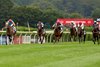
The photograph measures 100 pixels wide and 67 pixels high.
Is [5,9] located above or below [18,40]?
above

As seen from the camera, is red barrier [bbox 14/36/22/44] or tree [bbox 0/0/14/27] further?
tree [bbox 0/0/14/27]

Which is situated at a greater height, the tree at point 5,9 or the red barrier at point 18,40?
the tree at point 5,9

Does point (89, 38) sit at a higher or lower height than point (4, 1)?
lower

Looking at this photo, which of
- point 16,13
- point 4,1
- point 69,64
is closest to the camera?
point 69,64

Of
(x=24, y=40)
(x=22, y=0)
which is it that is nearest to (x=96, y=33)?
(x=24, y=40)

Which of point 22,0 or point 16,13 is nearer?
point 16,13

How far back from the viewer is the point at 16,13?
102 metres

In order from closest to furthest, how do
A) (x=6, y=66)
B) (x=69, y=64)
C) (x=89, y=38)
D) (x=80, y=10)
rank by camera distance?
(x=6, y=66), (x=69, y=64), (x=89, y=38), (x=80, y=10)

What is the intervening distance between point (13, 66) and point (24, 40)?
2962 cm

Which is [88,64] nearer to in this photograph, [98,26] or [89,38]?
[98,26]

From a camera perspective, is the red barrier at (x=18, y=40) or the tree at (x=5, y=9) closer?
the red barrier at (x=18, y=40)

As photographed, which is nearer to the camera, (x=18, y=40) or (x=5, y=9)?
(x=18, y=40)

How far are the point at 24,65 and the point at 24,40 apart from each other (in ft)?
96.1

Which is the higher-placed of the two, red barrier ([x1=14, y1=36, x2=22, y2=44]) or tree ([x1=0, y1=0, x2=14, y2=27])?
tree ([x1=0, y1=0, x2=14, y2=27])
